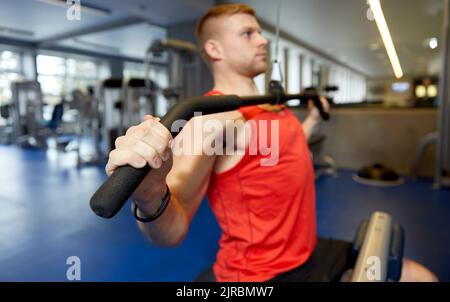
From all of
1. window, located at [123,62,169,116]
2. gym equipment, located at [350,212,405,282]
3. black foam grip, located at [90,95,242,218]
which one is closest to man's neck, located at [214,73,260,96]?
black foam grip, located at [90,95,242,218]

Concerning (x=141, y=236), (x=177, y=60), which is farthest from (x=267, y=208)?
(x=177, y=60)

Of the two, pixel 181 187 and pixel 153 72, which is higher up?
pixel 153 72

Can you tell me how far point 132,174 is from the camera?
0.27 metres

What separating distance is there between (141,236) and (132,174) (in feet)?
5.82

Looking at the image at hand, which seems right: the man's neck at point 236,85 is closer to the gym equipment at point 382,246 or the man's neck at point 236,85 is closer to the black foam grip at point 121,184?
the black foam grip at point 121,184

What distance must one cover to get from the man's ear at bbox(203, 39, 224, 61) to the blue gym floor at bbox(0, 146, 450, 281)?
43 centimetres

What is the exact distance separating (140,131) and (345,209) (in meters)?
2.52

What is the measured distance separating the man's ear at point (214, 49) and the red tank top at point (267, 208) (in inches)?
3.5

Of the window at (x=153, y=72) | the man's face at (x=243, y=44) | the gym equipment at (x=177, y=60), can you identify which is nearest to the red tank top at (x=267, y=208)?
the man's face at (x=243, y=44)

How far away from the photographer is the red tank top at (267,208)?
0.74 metres

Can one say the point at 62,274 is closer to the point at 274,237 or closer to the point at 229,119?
the point at 229,119

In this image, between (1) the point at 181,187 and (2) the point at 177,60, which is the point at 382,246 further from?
(2) the point at 177,60

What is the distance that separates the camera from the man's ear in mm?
707

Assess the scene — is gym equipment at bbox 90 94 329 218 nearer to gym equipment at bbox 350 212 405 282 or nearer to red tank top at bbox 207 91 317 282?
red tank top at bbox 207 91 317 282
